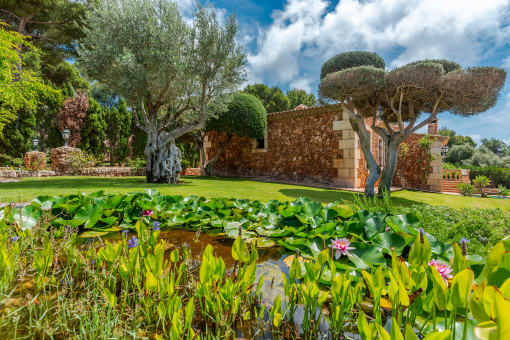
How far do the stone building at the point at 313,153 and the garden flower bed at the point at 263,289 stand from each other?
898 cm

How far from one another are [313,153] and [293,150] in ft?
3.62

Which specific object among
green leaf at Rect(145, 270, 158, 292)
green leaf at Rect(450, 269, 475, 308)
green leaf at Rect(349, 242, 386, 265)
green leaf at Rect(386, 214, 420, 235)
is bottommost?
green leaf at Rect(349, 242, 386, 265)

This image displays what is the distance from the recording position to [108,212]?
8.13ft

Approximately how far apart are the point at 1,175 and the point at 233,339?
13767 mm

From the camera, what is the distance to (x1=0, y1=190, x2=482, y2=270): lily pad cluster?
5.72 feet

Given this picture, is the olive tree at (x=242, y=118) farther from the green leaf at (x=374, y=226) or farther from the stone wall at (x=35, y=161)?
the green leaf at (x=374, y=226)

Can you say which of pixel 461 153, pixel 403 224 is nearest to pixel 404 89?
pixel 403 224

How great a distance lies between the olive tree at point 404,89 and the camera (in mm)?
6656

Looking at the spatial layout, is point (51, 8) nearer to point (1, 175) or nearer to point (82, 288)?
point (1, 175)

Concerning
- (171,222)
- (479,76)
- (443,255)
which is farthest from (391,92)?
(171,222)

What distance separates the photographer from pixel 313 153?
38.9 ft

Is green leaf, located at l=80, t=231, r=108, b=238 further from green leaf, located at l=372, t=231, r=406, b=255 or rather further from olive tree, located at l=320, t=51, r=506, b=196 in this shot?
olive tree, located at l=320, t=51, r=506, b=196

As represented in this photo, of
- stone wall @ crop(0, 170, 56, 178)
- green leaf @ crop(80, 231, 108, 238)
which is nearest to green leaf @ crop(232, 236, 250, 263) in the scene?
green leaf @ crop(80, 231, 108, 238)

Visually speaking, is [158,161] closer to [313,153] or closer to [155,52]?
[155,52]
